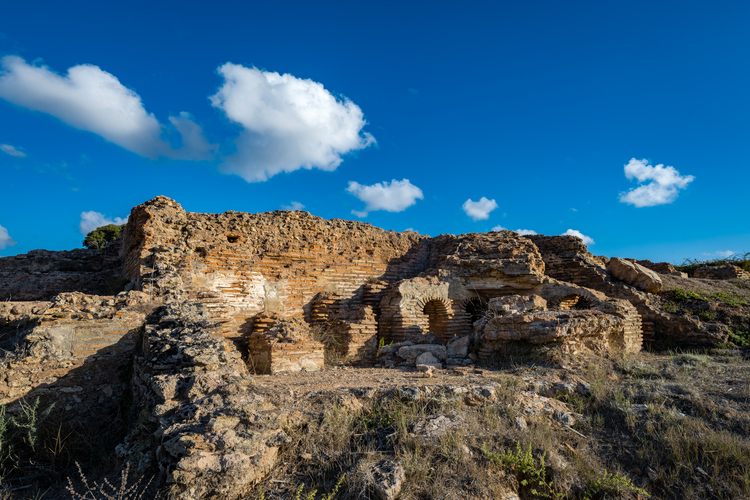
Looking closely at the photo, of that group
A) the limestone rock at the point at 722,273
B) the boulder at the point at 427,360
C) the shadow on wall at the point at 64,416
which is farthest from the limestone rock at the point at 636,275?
the shadow on wall at the point at 64,416

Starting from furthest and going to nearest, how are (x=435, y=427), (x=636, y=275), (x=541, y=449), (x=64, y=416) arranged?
(x=636, y=275) < (x=64, y=416) < (x=435, y=427) < (x=541, y=449)

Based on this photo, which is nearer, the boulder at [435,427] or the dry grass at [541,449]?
the dry grass at [541,449]

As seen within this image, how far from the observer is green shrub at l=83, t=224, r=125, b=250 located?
18438mm

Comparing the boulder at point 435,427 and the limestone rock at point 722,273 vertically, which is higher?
the limestone rock at point 722,273

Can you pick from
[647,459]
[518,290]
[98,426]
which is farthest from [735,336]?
[98,426]

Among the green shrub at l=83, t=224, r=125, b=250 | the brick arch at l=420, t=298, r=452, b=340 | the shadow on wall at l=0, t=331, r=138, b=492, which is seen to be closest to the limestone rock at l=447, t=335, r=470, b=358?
the brick arch at l=420, t=298, r=452, b=340

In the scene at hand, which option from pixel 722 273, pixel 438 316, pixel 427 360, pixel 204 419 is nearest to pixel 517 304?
pixel 438 316

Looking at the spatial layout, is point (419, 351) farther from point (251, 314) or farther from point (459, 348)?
point (251, 314)

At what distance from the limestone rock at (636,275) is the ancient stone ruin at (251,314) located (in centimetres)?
4

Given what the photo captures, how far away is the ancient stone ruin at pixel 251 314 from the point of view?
354 centimetres

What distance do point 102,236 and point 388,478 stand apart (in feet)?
70.7

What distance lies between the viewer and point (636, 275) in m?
11.2

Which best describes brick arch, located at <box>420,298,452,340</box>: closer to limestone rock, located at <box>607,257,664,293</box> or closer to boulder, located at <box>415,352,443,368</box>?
boulder, located at <box>415,352,443,368</box>

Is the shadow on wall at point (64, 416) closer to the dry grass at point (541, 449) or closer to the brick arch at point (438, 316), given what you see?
the dry grass at point (541, 449)
